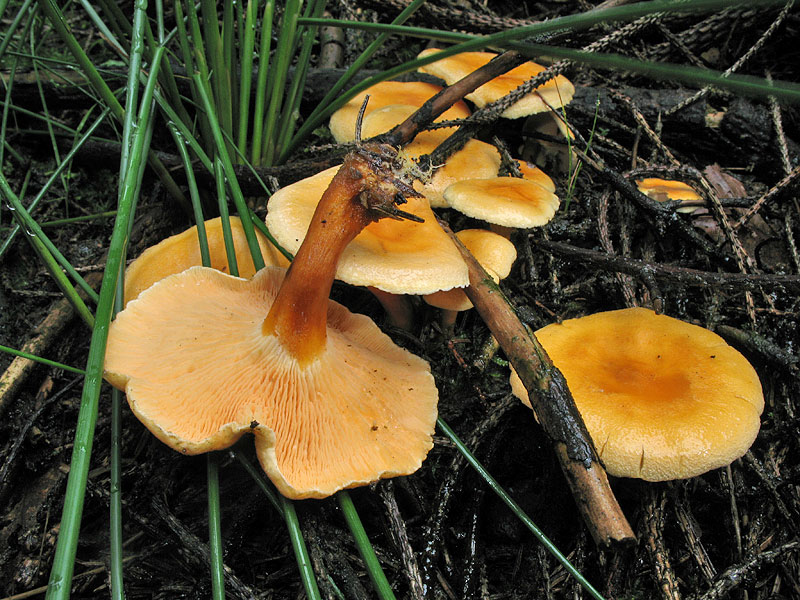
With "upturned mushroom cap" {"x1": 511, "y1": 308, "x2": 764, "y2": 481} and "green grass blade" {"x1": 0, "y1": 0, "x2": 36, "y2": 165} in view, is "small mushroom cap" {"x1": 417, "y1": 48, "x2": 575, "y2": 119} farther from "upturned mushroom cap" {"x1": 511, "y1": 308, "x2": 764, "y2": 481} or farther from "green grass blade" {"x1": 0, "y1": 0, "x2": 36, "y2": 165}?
"green grass blade" {"x1": 0, "y1": 0, "x2": 36, "y2": 165}

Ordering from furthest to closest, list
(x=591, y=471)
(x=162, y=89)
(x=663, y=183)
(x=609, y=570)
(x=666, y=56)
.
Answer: (x=666, y=56) < (x=663, y=183) < (x=162, y=89) < (x=609, y=570) < (x=591, y=471)

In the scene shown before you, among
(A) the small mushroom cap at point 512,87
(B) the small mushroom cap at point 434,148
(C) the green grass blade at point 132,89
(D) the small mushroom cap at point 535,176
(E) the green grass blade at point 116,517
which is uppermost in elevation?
(C) the green grass blade at point 132,89

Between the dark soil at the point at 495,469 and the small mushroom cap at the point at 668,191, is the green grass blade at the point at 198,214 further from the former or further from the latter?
the small mushroom cap at the point at 668,191

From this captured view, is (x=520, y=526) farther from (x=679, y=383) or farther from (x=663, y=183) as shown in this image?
(x=663, y=183)

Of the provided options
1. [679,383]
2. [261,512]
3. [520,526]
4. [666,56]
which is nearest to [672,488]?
[679,383]

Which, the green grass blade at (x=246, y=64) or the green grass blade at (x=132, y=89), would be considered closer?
the green grass blade at (x=132, y=89)

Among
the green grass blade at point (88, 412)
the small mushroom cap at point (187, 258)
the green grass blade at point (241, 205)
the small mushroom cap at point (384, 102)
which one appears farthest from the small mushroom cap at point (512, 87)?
the green grass blade at point (88, 412)

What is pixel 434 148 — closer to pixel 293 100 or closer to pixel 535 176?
pixel 535 176
